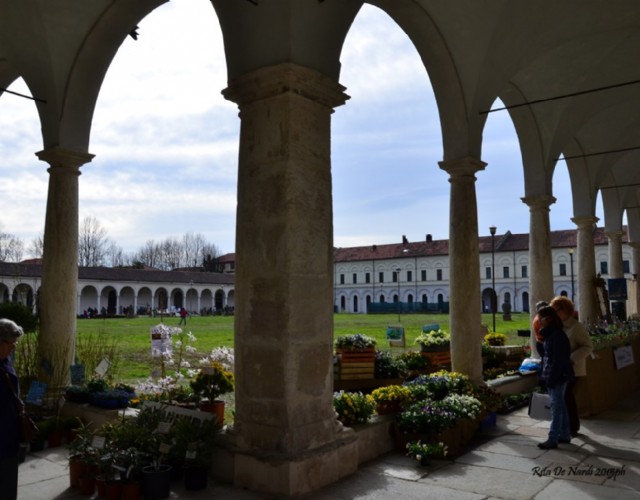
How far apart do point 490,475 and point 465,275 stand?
3344 mm

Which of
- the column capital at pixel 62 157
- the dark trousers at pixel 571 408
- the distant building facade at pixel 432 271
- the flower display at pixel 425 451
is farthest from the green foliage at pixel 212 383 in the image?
the distant building facade at pixel 432 271

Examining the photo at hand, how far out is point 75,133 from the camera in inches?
299

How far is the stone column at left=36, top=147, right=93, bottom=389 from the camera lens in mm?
7243

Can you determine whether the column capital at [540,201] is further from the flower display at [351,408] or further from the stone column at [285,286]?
the stone column at [285,286]

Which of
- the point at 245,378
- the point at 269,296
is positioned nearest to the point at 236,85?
the point at 269,296

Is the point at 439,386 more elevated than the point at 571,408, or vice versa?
the point at 439,386

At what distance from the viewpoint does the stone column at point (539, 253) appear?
10.7 metres

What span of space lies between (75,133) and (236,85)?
151 inches

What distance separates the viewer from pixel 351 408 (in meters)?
5.48

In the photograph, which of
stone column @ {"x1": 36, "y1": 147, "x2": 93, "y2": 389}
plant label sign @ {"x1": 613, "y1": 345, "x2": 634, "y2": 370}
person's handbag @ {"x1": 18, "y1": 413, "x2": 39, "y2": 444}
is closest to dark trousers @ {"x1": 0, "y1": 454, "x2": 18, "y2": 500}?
person's handbag @ {"x1": 18, "y1": 413, "x2": 39, "y2": 444}

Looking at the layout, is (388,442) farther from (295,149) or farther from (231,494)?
(295,149)

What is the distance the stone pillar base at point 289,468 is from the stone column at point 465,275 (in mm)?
3318

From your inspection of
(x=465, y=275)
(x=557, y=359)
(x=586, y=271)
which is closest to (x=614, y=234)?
(x=586, y=271)

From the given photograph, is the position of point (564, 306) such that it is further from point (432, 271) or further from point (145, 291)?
point (432, 271)
